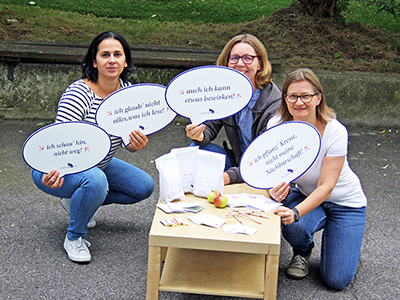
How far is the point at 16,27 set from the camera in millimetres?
6117

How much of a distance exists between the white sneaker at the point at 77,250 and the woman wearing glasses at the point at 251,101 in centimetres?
90

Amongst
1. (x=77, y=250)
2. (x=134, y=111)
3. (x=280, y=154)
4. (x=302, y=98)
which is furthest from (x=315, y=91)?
(x=77, y=250)

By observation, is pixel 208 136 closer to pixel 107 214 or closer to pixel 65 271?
pixel 107 214

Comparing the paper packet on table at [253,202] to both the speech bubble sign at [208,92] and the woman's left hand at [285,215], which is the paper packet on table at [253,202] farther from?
the speech bubble sign at [208,92]

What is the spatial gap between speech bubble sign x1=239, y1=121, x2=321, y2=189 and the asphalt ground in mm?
613

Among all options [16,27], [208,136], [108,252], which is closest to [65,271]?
[108,252]

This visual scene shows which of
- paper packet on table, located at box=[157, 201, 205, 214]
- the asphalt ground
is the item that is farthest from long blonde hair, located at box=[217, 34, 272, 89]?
the asphalt ground

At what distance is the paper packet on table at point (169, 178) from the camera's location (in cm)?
243

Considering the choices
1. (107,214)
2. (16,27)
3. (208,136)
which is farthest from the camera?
(16,27)

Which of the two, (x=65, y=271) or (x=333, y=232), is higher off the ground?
(x=333, y=232)

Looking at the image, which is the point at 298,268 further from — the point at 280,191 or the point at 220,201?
the point at 220,201

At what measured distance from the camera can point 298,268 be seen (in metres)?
2.61

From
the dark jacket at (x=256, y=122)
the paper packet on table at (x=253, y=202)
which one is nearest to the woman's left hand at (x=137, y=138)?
the dark jacket at (x=256, y=122)

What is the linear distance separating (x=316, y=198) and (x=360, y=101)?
3.39 m
